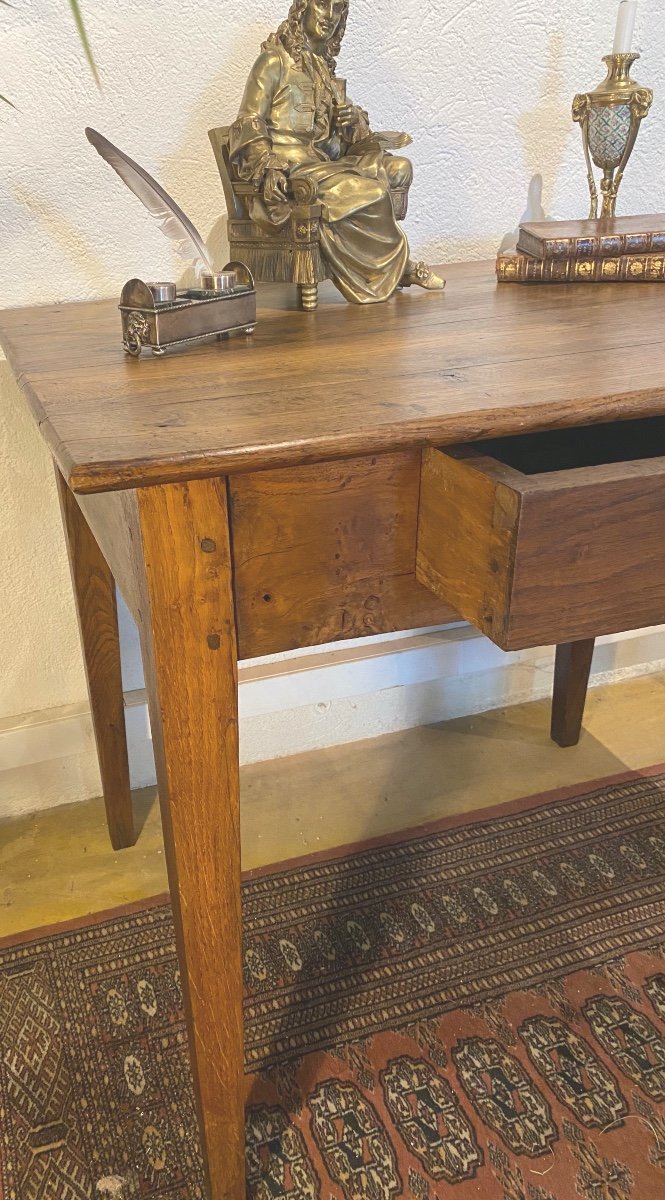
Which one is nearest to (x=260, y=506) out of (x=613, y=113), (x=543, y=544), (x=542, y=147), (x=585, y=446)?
(x=543, y=544)

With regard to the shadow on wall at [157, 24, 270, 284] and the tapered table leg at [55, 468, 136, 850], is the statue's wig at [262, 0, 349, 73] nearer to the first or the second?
the shadow on wall at [157, 24, 270, 284]

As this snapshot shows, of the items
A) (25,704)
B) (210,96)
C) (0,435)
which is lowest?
(25,704)

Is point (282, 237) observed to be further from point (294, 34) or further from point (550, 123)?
point (550, 123)

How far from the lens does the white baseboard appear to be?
1.43 metres

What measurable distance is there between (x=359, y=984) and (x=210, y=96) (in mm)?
1117

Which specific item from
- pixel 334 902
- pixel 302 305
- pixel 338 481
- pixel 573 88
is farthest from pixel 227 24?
pixel 334 902

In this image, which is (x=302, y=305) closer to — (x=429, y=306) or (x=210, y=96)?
(x=429, y=306)

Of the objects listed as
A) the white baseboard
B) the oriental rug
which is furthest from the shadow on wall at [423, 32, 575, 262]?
the oriental rug

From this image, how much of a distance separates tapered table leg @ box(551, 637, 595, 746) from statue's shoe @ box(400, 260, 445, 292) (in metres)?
0.66

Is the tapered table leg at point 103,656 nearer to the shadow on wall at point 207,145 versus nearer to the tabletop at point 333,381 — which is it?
the tabletop at point 333,381

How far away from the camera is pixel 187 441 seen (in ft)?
1.94

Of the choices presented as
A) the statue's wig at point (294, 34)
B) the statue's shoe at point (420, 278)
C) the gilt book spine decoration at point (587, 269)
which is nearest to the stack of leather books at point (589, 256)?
the gilt book spine decoration at point (587, 269)

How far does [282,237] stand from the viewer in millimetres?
1021

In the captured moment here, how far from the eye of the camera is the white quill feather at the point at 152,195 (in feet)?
3.11
